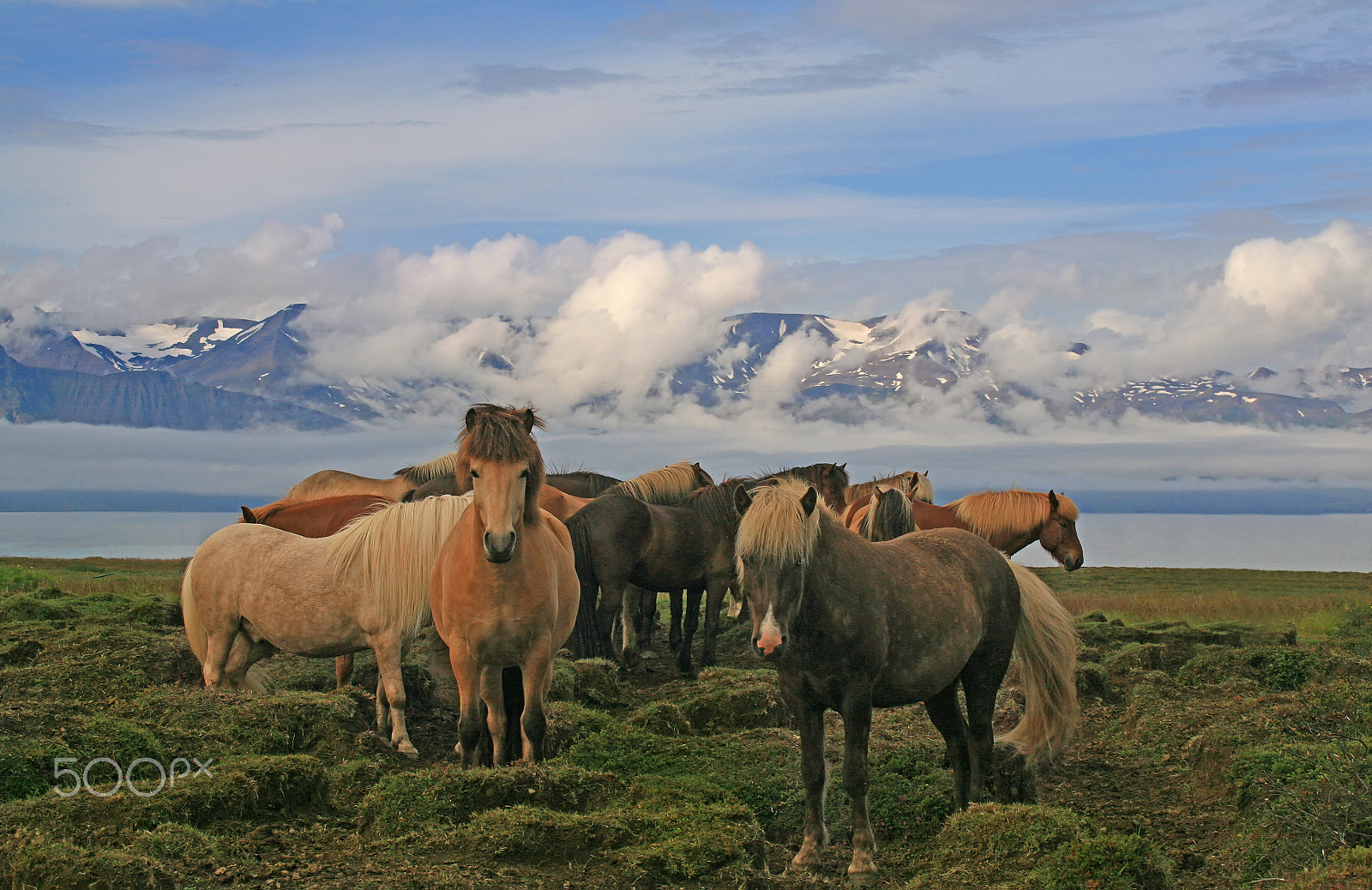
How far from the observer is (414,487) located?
14.9 m

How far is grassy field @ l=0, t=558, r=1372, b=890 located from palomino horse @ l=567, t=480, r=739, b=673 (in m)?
2.35

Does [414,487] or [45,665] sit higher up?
[414,487]

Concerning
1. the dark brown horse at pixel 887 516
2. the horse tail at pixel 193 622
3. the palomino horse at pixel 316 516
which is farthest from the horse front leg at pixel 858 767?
the palomino horse at pixel 316 516

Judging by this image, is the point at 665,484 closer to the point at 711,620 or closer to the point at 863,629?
the point at 711,620

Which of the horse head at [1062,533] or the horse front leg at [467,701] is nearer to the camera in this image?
the horse front leg at [467,701]

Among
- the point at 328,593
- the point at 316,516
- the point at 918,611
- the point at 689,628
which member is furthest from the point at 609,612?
the point at 918,611

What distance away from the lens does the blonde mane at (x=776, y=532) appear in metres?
5.45

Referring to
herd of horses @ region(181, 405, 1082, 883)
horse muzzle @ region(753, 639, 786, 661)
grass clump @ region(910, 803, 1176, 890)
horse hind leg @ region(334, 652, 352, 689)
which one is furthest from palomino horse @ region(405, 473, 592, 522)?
grass clump @ region(910, 803, 1176, 890)

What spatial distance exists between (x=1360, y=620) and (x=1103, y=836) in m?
12.4

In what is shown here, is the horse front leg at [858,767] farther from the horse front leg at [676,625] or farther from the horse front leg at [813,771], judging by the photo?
the horse front leg at [676,625]

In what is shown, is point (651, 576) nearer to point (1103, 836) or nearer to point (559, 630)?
point (559, 630)

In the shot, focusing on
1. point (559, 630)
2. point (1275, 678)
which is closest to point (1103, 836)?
point (559, 630)

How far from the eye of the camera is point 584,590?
41.7 ft

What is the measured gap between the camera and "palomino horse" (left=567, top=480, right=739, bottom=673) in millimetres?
12625
